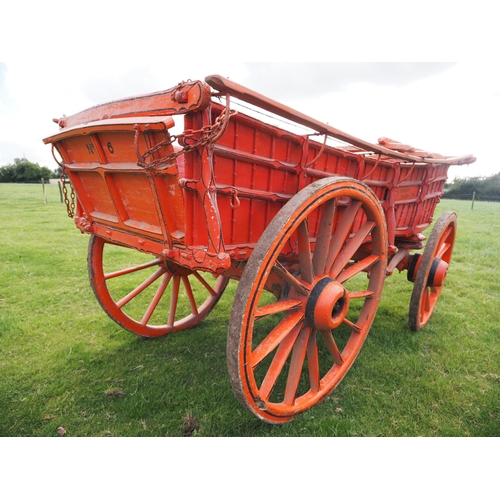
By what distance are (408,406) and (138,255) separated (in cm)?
546

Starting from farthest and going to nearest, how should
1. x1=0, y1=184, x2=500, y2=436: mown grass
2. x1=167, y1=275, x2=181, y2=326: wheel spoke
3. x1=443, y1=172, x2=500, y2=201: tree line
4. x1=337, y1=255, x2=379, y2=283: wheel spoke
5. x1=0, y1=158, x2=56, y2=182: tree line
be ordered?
x1=0, y1=158, x2=56, y2=182: tree line
x1=443, y1=172, x2=500, y2=201: tree line
x1=167, y1=275, x2=181, y2=326: wheel spoke
x1=337, y1=255, x2=379, y2=283: wheel spoke
x1=0, y1=184, x2=500, y2=436: mown grass

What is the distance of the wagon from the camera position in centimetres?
165

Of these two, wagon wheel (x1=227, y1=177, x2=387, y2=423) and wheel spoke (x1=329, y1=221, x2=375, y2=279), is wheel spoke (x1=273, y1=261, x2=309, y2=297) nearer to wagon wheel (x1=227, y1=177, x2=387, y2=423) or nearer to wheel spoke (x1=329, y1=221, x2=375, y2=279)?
wagon wheel (x1=227, y1=177, x2=387, y2=423)

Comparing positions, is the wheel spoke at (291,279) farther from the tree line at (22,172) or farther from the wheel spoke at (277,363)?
the tree line at (22,172)

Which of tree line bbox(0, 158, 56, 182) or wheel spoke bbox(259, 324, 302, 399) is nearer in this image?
wheel spoke bbox(259, 324, 302, 399)

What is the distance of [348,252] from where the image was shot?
246cm

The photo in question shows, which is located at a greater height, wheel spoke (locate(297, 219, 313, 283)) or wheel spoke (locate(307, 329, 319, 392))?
wheel spoke (locate(297, 219, 313, 283))

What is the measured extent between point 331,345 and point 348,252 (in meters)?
0.67

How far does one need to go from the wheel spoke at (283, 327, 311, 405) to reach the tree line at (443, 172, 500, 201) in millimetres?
19742

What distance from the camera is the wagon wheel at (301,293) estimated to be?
1705mm

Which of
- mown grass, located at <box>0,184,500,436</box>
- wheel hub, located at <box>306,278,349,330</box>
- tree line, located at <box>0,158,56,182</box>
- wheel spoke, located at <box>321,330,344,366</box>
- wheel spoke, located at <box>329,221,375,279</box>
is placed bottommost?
tree line, located at <box>0,158,56,182</box>

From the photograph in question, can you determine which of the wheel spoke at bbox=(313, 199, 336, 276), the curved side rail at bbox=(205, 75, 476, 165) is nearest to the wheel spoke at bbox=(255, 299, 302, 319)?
the wheel spoke at bbox=(313, 199, 336, 276)

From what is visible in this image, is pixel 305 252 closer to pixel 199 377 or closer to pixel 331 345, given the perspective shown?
pixel 331 345

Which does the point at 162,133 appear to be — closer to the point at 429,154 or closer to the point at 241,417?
the point at 241,417
